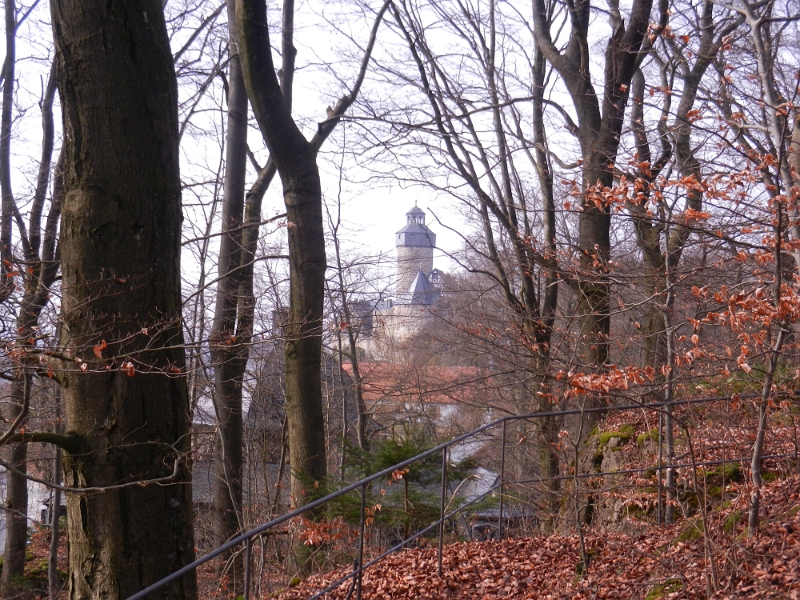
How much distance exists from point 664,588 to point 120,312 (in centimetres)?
389

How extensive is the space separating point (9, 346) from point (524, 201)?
968cm

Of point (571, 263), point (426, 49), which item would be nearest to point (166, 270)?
point (571, 263)

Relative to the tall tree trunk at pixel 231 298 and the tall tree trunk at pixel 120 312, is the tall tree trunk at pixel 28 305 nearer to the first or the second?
the tall tree trunk at pixel 120 312

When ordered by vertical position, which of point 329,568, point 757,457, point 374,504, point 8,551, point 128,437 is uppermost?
point 128,437

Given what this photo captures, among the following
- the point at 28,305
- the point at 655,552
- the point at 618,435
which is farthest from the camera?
the point at 618,435

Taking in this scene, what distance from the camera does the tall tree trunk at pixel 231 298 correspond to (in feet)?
35.5

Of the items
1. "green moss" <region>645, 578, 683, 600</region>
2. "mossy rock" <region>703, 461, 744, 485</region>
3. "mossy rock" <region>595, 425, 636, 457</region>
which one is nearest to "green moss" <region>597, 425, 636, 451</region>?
"mossy rock" <region>595, 425, 636, 457</region>

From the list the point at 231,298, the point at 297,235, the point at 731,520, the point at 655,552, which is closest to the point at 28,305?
the point at 297,235

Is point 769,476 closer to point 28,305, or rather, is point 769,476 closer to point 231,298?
point 28,305

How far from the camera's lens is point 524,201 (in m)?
12.9

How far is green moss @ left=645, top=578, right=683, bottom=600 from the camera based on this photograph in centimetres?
429

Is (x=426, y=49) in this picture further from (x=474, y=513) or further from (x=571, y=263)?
(x=474, y=513)

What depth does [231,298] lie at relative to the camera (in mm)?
11320

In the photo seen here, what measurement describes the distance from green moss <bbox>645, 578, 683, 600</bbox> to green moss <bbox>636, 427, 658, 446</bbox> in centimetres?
399
